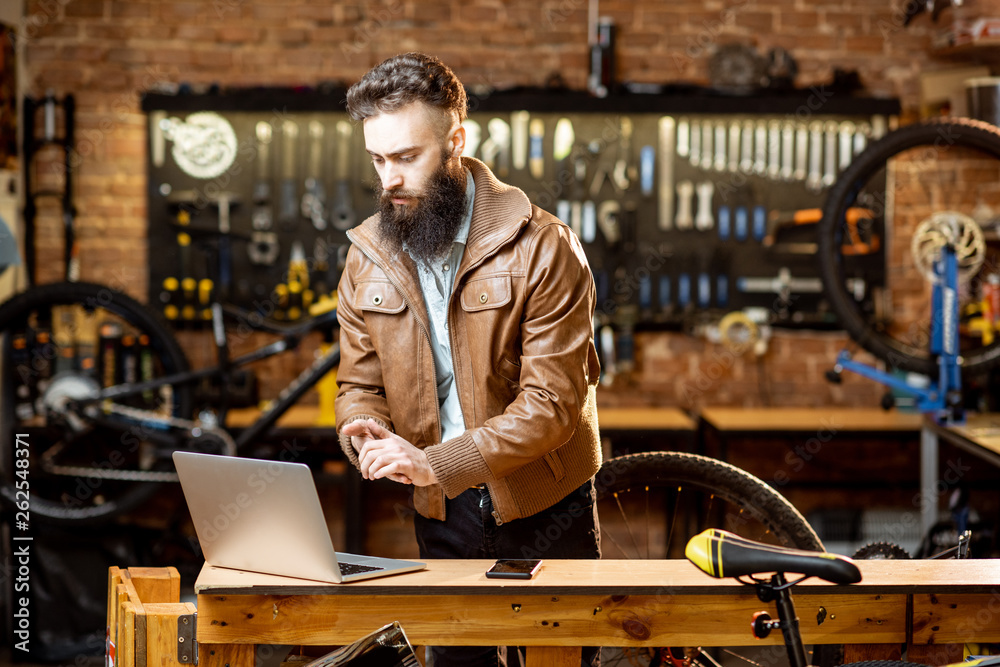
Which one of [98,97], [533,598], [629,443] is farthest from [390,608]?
[98,97]

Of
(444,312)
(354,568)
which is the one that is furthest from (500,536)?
(444,312)

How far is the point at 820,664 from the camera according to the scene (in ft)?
6.90

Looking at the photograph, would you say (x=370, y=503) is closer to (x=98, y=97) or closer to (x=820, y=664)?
(x=98, y=97)

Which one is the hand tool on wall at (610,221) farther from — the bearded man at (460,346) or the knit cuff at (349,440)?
the knit cuff at (349,440)

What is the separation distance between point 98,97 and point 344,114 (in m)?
1.13

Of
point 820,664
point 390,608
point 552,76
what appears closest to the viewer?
point 390,608

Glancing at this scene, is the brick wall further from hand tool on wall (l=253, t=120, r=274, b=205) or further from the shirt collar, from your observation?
the shirt collar

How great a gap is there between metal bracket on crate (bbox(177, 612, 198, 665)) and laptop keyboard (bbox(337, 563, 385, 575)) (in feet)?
0.89

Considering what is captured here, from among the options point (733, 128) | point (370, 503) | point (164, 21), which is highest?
point (164, 21)

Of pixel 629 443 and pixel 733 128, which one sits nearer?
pixel 629 443

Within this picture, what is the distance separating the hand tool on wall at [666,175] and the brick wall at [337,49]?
0.27 metres

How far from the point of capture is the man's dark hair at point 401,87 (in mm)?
1909

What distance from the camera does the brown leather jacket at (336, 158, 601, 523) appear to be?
6.19 feet

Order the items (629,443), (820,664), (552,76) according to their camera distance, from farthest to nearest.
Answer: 1. (552,76)
2. (629,443)
3. (820,664)
